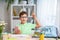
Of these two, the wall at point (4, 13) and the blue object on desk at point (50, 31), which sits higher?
the wall at point (4, 13)

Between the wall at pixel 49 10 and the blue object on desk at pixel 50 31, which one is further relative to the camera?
the wall at pixel 49 10

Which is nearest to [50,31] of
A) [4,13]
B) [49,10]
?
[49,10]

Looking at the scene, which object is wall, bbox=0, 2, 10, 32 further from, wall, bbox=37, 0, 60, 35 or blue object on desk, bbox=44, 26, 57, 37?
blue object on desk, bbox=44, 26, 57, 37

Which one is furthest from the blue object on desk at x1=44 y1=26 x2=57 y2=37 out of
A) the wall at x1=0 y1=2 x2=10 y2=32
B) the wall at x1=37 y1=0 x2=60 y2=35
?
the wall at x1=0 y1=2 x2=10 y2=32

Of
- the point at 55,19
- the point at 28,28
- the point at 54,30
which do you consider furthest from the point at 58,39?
the point at 55,19

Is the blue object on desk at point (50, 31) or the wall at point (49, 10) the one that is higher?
the wall at point (49, 10)

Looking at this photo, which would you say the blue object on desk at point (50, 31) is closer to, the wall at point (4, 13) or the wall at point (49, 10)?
the wall at point (49, 10)

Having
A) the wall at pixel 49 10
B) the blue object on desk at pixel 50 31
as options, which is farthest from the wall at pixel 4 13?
the blue object on desk at pixel 50 31

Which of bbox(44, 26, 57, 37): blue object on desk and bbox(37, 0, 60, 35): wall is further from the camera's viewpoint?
bbox(37, 0, 60, 35): wall

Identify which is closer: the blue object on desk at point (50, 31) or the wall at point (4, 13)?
the blue object on desk at point (50, 31)

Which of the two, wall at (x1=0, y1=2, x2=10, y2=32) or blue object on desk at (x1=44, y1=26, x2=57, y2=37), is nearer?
blue object on desk at (x1=44, y1=26, x2=57, y2=37)

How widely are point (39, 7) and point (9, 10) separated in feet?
1.79

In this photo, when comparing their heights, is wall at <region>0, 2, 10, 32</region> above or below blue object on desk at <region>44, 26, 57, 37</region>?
above

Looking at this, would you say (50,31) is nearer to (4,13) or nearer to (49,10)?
(49,10)
